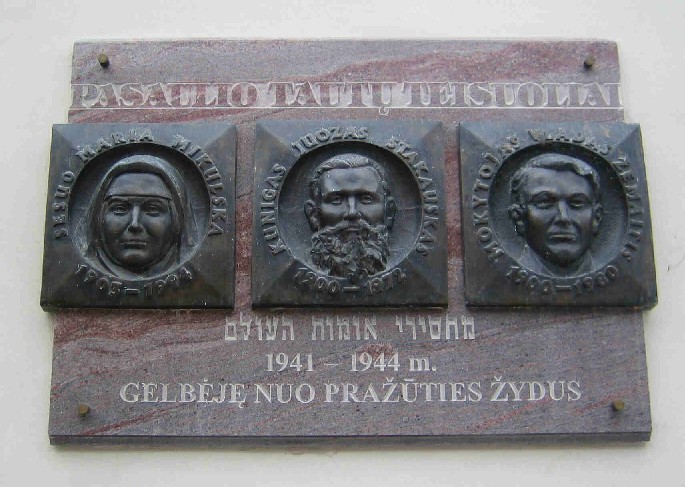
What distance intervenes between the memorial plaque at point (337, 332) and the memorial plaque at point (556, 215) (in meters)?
0.11

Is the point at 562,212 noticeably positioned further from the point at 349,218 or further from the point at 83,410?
the point at 83,410

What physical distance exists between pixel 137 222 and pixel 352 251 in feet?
4.22

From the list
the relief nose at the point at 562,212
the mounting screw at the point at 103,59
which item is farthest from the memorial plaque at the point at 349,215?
the mounting screw at the point at 103,59

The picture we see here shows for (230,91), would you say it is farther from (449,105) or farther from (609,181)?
(609,181)

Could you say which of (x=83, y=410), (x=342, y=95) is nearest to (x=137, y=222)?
(x=83, y=410)

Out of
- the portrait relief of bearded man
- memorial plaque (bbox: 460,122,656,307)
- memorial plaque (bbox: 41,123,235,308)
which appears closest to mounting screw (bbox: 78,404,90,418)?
memorial plaque (bbox: 41,123,235,308)

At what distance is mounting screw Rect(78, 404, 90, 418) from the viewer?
19.5 feet

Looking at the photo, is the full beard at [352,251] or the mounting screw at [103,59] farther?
the mounting screw at [103,59]

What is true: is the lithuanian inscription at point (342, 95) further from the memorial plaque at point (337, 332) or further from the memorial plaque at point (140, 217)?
the memorial plaque at point (140, 217)

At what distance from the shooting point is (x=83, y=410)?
595cm

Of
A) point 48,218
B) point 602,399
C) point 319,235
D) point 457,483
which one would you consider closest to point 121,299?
point 48,218

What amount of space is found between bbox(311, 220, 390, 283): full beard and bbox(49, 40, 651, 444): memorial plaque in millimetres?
36

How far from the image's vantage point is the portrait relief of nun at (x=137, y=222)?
6168 mm

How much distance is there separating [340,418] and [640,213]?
7.23 feet
